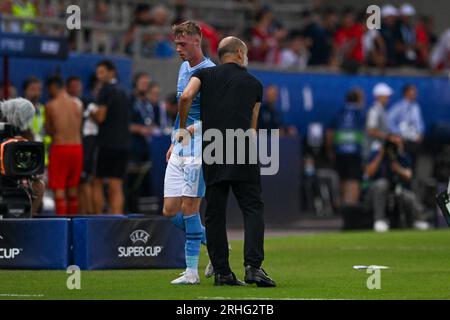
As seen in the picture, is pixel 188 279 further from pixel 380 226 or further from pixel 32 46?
pixel 380 226

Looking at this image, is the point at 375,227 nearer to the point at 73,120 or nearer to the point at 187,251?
the point at 73,120

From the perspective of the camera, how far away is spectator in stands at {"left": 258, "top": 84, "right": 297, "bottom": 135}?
24656mm

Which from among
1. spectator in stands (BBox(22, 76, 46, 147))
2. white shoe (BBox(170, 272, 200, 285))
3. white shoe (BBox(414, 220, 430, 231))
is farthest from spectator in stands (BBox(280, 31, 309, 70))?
white shoe (BBox(170, 272, 200, 285))

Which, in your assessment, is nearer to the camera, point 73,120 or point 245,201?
point 245,201

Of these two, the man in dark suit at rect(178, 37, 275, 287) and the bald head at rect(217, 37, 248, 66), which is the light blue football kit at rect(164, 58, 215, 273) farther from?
the bald head at rect(217, 37, 248, 66)

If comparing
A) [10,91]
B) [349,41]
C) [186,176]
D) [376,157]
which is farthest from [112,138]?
[349,41]

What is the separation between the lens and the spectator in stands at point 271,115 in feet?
80.9

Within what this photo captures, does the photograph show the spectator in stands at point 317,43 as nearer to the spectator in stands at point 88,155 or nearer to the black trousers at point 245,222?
the spectator in stands at point 88,155

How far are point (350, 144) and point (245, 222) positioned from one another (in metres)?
14.9

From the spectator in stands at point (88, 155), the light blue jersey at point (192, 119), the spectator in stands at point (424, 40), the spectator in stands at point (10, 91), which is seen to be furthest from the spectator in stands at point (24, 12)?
the spectator in stands at point (424, 40)

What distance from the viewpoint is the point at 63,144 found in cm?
2023

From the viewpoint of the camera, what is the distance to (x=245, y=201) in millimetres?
11812
